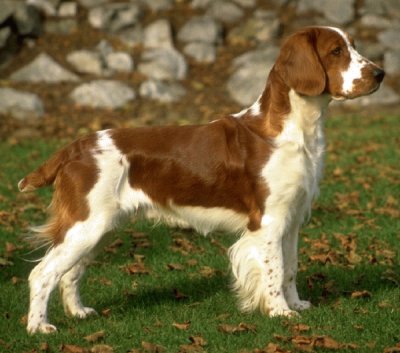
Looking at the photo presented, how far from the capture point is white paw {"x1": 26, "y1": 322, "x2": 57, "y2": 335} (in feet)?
16.2

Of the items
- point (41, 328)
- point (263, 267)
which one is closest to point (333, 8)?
point (263, 267)

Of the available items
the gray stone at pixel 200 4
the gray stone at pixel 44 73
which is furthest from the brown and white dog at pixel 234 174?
the gray stone at pixel 200 4

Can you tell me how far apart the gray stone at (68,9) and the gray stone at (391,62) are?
6307 mm

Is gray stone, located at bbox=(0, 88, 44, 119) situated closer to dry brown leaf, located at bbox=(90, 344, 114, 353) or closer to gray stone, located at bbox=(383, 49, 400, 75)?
gray stone, located at bbox=(383, 49, 400, 75)

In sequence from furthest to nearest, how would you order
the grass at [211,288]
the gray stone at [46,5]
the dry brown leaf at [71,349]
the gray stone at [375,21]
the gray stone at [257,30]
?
the gray stone at [375,21] → the gray stone at [257,30] → the gray stone at [46,5] → the grass at [211,288] → the dry brown leaf at [71,349]

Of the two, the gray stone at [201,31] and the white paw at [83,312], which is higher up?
the white paw at [83,312]

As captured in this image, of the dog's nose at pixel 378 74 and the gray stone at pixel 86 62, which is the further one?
the gray stone at pixel 86 62

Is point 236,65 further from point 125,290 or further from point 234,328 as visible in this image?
point 234,328

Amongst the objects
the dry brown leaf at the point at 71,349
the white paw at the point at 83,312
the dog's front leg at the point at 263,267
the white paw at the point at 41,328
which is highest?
the dog's front leg at the point at 263,267

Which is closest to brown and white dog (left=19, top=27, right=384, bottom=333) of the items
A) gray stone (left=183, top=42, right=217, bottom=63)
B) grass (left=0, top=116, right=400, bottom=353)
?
grass (left=0, top=116, right=400, bottom=353)

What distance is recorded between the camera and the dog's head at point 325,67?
486 centimetres

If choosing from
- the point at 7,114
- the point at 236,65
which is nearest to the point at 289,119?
the point at 7,114

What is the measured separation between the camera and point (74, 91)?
46.4 ft

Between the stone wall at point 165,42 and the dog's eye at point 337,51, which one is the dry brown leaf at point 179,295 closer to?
the dog's eye at point 337,51
